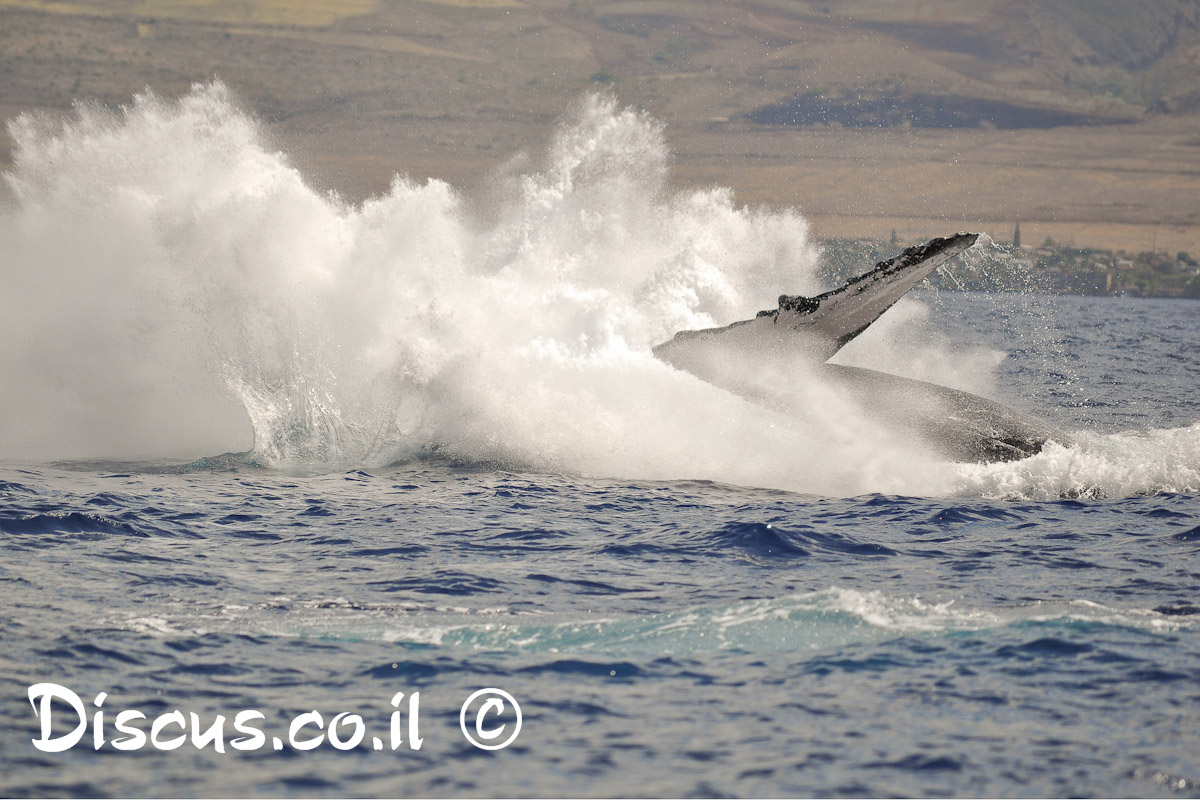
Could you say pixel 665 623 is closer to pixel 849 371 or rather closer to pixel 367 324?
pixel 849 371

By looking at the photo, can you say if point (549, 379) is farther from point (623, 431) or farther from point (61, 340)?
point (61, 340)

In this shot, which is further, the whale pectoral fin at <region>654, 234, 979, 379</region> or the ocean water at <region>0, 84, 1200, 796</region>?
the whale pectoral fin at <region>654, 234, 979, 379</region>

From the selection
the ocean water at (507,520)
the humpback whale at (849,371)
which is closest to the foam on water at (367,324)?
the ocean water at (507,520)

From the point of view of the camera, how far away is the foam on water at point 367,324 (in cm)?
1962

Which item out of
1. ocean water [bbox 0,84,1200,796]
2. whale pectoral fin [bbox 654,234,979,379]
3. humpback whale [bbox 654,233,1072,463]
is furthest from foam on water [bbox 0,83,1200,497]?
whale pectoral fin [bbox 654,234,979,379]

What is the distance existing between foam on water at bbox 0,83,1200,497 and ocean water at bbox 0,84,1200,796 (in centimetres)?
8

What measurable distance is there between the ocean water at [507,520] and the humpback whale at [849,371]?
0.41 meters

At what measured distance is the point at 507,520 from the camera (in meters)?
15.6

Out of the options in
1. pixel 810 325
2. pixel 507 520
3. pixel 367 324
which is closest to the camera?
pixel 507 520

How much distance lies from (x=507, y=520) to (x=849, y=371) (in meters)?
6.00

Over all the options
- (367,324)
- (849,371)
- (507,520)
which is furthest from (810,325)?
(367,324)

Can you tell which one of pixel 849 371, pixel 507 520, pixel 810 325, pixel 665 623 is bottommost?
pixel 665 623

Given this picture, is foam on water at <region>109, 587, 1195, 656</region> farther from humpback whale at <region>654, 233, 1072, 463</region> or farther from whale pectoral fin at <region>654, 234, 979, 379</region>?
humpback whale at <region>654, 233, 1072, 463</region>

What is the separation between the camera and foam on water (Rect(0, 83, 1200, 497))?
19.6 meters
